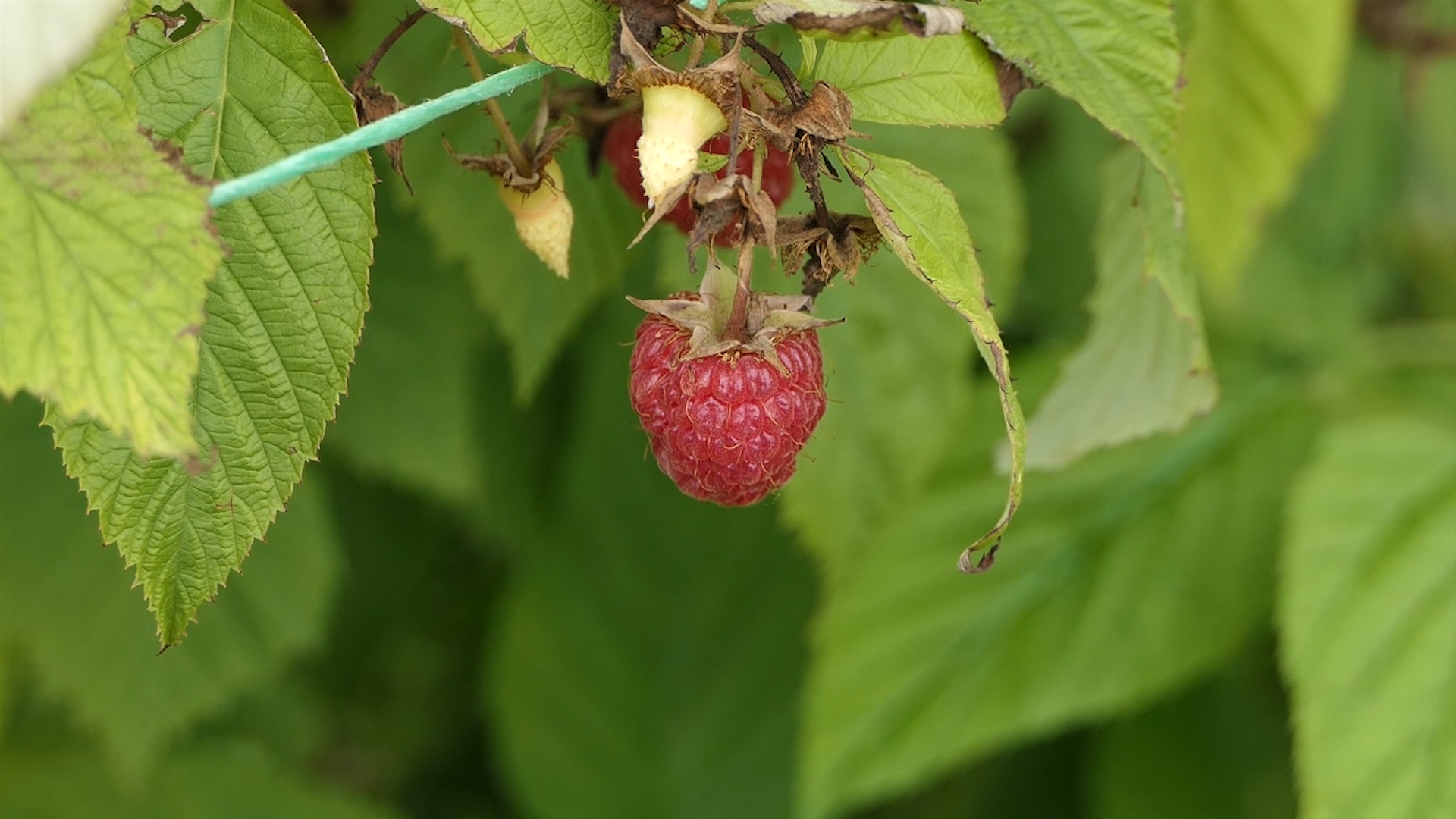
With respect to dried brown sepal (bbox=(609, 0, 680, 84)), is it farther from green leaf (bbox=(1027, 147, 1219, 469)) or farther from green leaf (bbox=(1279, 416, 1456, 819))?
green leaf (bbox=(1279, 416, 1456, 819))

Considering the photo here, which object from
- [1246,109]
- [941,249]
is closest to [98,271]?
[941,249]

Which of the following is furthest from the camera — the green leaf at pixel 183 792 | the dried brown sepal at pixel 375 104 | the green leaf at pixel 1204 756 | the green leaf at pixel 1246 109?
the green leaf at pixel 1204 756

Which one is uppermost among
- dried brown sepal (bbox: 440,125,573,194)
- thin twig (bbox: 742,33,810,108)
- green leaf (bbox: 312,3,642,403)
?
thin twig (bbox: 742,33,810,108)

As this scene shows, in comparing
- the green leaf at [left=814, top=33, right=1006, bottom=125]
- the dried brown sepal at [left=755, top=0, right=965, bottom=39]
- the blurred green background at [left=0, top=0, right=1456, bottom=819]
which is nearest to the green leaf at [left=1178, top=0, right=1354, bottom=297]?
the blurred green background at [left=0, top=0, right=1456, bottom=819]

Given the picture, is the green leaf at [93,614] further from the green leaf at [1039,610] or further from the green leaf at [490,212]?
the green leaf at [1039,610]

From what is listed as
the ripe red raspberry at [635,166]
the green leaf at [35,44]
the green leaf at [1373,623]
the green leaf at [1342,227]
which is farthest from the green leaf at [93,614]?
the green leaf at [1342,227]

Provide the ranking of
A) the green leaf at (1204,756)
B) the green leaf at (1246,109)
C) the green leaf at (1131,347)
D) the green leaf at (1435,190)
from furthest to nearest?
the green leaf at (1435,190) → the green leaf at (1204,756) → the green leaf at (1246,109) → the green leaf at (1131,347)
